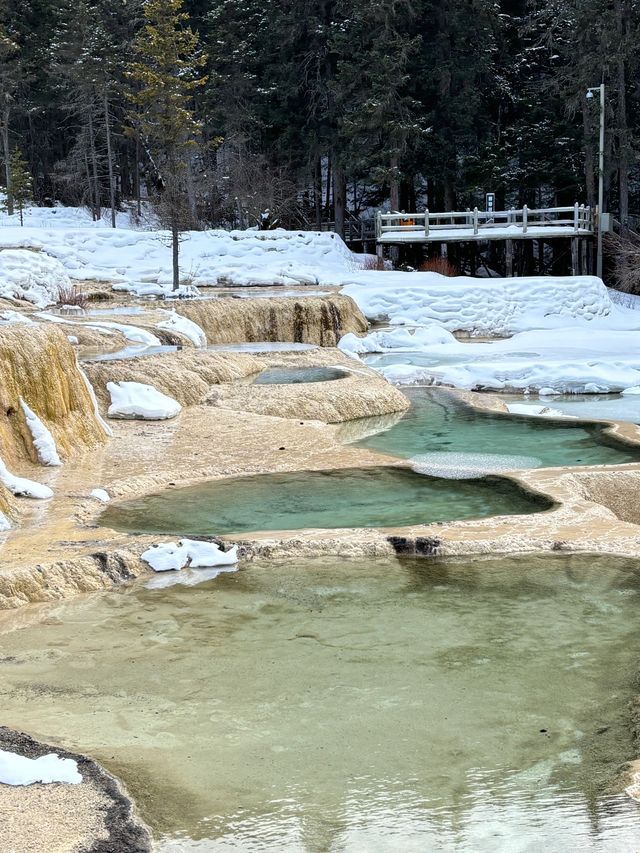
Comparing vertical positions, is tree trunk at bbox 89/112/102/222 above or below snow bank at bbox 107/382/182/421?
above

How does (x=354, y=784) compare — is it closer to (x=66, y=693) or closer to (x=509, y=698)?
(x=509, y=698)

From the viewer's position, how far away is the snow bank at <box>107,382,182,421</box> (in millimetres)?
13852

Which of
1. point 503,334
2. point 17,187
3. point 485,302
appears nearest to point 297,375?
point 503,334

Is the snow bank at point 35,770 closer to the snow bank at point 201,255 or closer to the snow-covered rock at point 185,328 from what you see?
the snow-covered rock at point 185,328

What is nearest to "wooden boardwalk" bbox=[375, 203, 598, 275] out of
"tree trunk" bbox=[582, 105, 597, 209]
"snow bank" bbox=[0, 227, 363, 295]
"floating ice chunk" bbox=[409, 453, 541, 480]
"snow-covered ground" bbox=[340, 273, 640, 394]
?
"tree trunk" bbox=[582, 105, 597, 209]

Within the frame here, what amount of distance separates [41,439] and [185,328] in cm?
793

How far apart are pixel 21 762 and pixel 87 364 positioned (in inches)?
390

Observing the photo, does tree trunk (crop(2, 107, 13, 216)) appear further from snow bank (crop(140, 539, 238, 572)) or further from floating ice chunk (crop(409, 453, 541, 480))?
snow bank (crop(140, 539, 238, 572))

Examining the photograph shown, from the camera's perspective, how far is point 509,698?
5.87 m

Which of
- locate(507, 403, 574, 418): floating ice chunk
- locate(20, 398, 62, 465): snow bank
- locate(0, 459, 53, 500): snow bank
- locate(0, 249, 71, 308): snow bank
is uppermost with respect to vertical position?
locate(0, 249, 71, 308): snow bank

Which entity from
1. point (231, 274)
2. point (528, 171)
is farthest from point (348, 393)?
point (528, 171)

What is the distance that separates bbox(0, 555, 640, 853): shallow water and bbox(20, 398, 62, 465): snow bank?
14.0 ft

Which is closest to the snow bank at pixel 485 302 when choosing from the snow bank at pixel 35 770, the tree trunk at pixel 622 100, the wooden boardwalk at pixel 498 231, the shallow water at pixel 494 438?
the wooden boardwalk at pixel 498 231

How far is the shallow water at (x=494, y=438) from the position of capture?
12.6 meters
